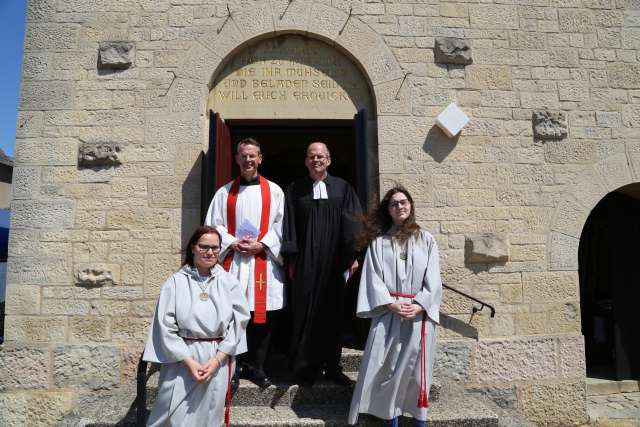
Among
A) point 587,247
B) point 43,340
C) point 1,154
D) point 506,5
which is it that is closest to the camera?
point 43,340

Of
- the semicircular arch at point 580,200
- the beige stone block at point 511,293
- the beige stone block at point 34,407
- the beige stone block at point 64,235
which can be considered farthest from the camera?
the semicircular arch at point 580,200

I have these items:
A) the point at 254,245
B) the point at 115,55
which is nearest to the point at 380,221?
the point at 254,245

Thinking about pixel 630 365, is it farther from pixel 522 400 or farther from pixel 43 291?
pixel 43 291

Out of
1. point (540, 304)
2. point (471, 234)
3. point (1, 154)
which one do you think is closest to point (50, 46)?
point (471, 234)

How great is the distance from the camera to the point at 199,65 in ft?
15.1

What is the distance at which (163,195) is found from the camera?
4453 millimetres

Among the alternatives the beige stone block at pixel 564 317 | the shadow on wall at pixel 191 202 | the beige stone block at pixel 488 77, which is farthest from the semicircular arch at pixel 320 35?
the beige stone block at pixel 564 317

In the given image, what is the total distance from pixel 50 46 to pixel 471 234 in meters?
4.81

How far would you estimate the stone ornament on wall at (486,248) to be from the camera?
4.50 m

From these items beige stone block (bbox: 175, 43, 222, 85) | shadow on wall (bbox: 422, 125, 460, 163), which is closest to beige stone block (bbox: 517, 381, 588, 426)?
shadow on wall (bbox: 422, 125, 460, 163)

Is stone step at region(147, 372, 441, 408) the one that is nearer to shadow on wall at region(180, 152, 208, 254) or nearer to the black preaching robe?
the black preaching robe

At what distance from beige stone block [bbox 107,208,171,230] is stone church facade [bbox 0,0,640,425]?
0.07ft

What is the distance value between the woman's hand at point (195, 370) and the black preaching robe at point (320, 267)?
1101mm

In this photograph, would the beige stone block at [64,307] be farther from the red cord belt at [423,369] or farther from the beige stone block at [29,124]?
the red cord belt at [423,369]
